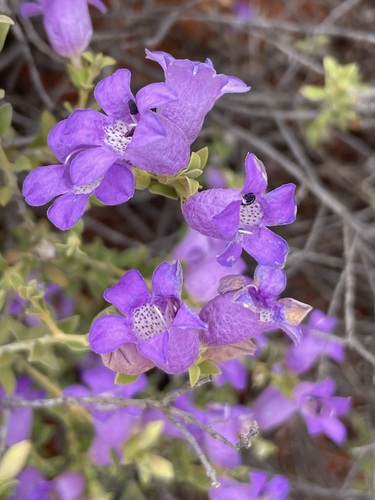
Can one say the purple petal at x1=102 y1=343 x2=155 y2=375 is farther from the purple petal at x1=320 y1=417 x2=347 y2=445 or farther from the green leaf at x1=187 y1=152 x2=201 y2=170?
the purple petal at x1=320 y1=417 x2=347 y2=445

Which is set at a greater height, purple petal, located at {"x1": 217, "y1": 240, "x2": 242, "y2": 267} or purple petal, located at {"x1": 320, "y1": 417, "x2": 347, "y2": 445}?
purple petal, located at {"x1": 217, "y1": 240, "x2": 242, "y2": 267}

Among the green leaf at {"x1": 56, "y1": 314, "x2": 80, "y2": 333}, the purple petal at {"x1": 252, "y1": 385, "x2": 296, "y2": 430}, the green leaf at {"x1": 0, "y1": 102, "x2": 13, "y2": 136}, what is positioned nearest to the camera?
the green leaf at {"x1": 0, "y1": 102, "x2": 13, "y2": 136}

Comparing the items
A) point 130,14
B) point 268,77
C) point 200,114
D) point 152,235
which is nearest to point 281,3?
point 268,77

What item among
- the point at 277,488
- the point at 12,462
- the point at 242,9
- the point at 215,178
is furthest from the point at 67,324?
the point at 242,9

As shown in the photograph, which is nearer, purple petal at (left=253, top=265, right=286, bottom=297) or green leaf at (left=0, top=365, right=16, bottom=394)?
purple petal at (left=253, top=265, right=286, bottom=297)

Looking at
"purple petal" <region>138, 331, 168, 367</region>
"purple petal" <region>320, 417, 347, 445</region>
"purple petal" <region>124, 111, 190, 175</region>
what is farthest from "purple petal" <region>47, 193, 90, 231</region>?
"purple petal" <region>320, 417, 347, 445</region>

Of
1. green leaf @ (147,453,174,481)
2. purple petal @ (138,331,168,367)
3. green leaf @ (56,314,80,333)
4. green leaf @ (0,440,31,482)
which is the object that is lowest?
green leaf @ (147,453,174,481)

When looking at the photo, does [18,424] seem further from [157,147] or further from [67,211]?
[157,147]
